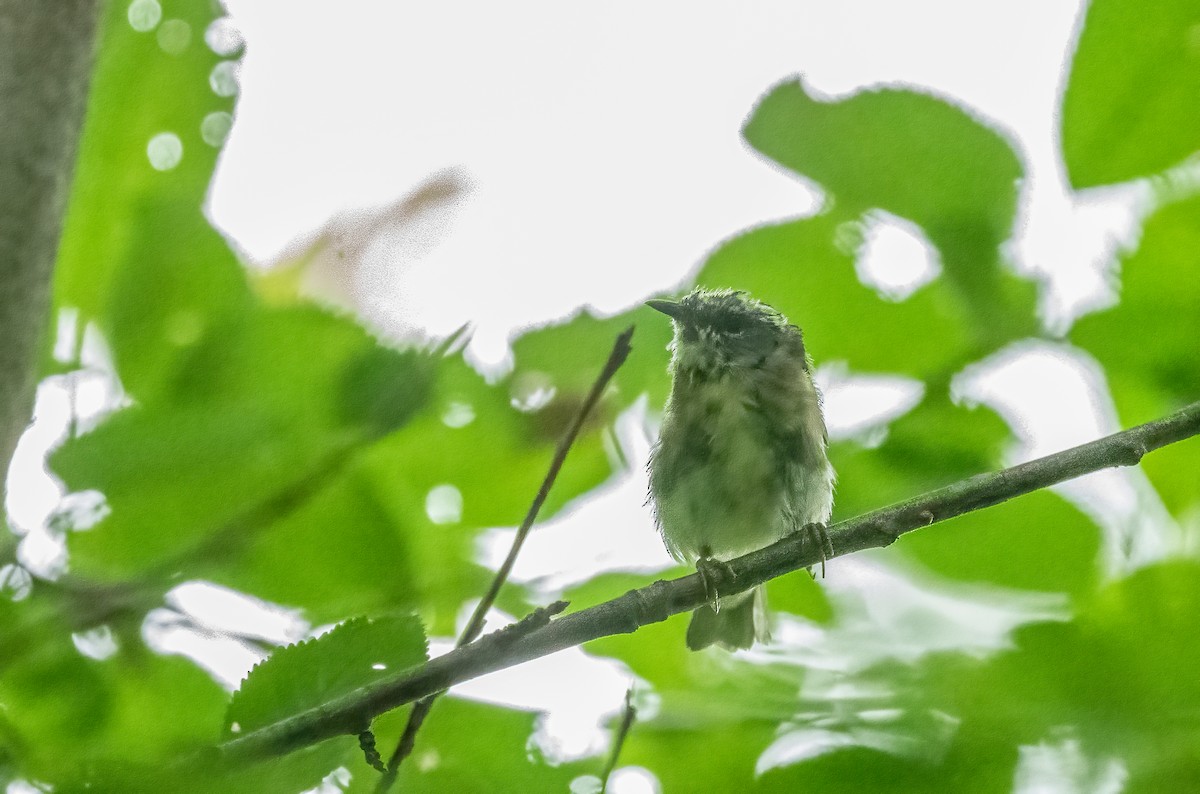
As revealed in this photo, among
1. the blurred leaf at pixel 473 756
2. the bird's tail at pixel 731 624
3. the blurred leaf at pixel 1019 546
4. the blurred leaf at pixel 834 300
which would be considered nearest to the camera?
the blurred leaf at pixel 473 756

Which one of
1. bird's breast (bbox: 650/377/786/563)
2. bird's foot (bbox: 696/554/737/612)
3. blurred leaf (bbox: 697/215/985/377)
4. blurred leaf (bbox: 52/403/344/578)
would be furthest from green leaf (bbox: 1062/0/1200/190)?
bird's breast (bbox: 650/377/786/563)

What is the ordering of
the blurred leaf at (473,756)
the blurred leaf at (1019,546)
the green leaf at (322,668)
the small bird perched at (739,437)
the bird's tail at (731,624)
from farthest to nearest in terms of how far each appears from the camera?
the small bird perched at (739,437) < the bird's tail at (731,624) < the blurred leaf at (1019,546) < the blurred leaf at (473,756) < the green leaf at (322,668)

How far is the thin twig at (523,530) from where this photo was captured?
38.0 inches

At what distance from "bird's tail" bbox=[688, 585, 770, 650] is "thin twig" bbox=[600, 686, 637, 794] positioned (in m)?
0.19

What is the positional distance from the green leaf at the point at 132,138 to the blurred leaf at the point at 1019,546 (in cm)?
75

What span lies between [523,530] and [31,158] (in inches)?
22.6

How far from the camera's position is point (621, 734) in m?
1.06

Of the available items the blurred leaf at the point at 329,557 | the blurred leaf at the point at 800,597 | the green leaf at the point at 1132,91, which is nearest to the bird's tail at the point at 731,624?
the blurred leaf at the point at 800,597

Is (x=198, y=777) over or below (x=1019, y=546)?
below

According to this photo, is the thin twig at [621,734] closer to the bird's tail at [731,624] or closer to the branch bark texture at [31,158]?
the bird's tail at [731,624]

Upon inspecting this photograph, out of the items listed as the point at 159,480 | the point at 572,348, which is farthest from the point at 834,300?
the point at 159,480

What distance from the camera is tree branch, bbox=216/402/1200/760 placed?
2.94 ft

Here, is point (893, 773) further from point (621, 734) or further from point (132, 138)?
point (132, 138)

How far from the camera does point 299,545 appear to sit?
103 cm
